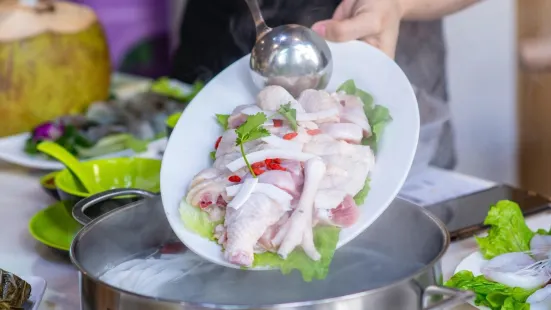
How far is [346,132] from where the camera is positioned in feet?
3.14

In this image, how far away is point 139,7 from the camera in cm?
344

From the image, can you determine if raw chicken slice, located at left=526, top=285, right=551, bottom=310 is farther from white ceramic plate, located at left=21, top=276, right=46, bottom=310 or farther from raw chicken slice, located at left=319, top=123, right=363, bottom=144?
white ceramic plate, located at left=21, top=276, right=46, bottom=310

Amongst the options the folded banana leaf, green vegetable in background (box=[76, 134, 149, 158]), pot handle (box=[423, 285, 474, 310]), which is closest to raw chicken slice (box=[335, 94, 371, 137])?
pot handle (box=[423, 285, 474, 310])

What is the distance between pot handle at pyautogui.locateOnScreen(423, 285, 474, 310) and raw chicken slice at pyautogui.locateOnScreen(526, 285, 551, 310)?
186 mm

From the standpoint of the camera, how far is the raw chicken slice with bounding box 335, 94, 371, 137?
0.98 m

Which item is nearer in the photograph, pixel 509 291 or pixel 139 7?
pixel 509 291

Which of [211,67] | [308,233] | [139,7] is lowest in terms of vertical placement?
[139,7]

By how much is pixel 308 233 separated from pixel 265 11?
960 millimetres

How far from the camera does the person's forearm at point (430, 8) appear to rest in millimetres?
1396

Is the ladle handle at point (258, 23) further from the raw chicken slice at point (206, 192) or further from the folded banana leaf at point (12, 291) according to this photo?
the folded banana leaf at point (12, 291)

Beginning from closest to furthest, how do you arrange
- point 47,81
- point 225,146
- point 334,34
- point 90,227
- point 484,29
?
1. point 90,227
2. point 225,146
3. point 334,34
4. point 47,81
5. point 484,29

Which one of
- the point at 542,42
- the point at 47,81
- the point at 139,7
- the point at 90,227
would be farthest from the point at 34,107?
the point at 139,7

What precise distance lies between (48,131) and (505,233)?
90 cm

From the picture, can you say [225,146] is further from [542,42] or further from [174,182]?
[542,42]
